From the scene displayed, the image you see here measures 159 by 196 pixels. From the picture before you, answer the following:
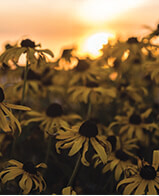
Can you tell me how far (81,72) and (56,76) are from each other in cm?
26

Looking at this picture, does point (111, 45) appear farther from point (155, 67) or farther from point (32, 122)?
point (32, 122)

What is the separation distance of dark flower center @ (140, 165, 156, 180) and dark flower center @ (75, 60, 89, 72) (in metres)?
1.39

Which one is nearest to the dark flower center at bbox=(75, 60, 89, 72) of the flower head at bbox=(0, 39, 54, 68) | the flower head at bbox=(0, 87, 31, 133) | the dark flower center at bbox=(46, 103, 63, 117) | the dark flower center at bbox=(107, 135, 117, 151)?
the dark flower center at bbox=(46, 103, 63, 117)

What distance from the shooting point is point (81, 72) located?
2662 millimetres

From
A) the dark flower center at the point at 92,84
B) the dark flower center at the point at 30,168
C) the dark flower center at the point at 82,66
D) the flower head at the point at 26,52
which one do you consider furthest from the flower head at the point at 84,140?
the dark flower center at the point at 82,66

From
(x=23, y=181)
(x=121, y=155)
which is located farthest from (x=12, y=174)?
(x=121, y=155)

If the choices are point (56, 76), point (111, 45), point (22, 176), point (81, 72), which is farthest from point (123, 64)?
point (22, 176)

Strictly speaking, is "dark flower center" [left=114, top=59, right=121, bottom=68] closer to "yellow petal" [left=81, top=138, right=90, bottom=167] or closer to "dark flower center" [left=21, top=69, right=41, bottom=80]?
"dark flower center" [left=21, top=69, right=41, bottom=80]

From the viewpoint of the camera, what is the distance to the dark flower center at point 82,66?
8.78 ft

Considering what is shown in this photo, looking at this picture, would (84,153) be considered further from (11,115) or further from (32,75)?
(32,75)

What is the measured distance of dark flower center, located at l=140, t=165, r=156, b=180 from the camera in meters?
1.41

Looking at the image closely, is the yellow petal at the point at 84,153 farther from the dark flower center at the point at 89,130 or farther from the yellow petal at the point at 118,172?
the yellow petal at the point at 118,172

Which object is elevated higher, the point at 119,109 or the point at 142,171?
the point at 119,109

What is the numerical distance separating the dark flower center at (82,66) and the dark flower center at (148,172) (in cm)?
139
